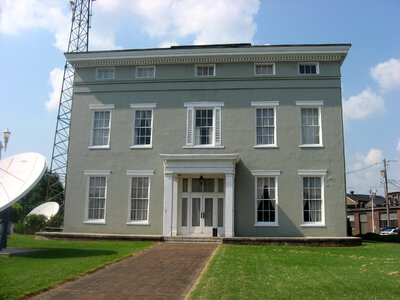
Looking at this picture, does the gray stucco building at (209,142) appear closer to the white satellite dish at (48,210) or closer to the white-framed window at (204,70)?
the white-framed window at (204,70)

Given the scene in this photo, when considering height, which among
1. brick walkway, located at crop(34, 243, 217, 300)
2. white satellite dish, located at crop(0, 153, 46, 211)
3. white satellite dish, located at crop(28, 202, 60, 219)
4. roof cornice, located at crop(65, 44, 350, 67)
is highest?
roof cornice, located at crop(65, 44, 350, 67)

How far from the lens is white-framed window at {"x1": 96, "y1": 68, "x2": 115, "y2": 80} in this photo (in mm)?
22531

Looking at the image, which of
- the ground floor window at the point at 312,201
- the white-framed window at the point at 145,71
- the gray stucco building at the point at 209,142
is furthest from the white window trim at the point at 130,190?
the ground floor window at the point at 312,201

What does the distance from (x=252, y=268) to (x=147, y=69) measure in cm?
1462

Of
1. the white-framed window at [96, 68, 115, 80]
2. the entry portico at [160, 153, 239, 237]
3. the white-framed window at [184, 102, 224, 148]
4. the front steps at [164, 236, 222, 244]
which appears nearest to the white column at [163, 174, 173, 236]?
the entry portico at [160, 153, 239, 237]

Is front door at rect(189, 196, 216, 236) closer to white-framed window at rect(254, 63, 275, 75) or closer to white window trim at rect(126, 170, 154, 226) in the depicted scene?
white window trim at rect(126, 170, 154, 226)

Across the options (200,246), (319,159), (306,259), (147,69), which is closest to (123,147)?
(147,69)

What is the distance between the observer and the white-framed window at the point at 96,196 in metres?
21.3

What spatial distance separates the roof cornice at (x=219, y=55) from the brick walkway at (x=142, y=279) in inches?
456

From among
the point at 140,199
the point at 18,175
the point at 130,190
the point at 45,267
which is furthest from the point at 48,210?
the point at 45,267

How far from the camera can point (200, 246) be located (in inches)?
661

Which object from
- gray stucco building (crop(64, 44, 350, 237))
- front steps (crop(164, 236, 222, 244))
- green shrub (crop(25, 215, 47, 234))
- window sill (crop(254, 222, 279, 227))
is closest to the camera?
front steps (crop(164, 236, 222, 244))

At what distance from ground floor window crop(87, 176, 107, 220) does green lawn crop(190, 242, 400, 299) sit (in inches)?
375

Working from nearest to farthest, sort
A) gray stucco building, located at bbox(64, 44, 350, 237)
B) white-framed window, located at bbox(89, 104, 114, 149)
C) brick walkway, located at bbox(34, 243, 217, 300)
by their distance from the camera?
brick walkway, located at bbox(34, 243, 217, 300) → gray stucco building, located at bbox(64, 44, 350, 237) → white-framed window, located at bbox(89, 104, 114, 149)
